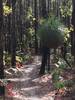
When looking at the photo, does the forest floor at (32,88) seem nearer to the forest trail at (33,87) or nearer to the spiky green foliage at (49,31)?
the forest trail at (33,87)

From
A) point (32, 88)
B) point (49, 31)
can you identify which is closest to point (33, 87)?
point (32, 88)

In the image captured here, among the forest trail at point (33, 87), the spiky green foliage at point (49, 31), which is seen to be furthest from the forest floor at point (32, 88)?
the spiky green foliage at point (49, 31)

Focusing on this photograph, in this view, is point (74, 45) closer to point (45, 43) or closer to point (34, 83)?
point (34, 83)

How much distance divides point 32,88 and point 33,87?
410 millimetres

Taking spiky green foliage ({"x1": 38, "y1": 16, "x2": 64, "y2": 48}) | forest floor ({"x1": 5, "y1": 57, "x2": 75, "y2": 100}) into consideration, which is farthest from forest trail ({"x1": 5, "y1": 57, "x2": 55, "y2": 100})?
spiky green foliage ({"x1": 38, "y1": 16, "x2": 64, "y2": 48})

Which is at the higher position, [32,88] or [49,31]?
[49,31]

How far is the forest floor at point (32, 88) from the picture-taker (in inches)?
662

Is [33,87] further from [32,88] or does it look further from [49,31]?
[49,31]

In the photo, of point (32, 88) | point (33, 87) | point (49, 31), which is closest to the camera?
point (32, 88)

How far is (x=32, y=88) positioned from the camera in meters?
19.9

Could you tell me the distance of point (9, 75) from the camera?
981 inches

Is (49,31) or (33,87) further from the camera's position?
(49,31)

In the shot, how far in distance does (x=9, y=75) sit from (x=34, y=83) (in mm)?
3561

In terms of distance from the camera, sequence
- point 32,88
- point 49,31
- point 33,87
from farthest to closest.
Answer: point 49,31
point 33,87
point 32,88
